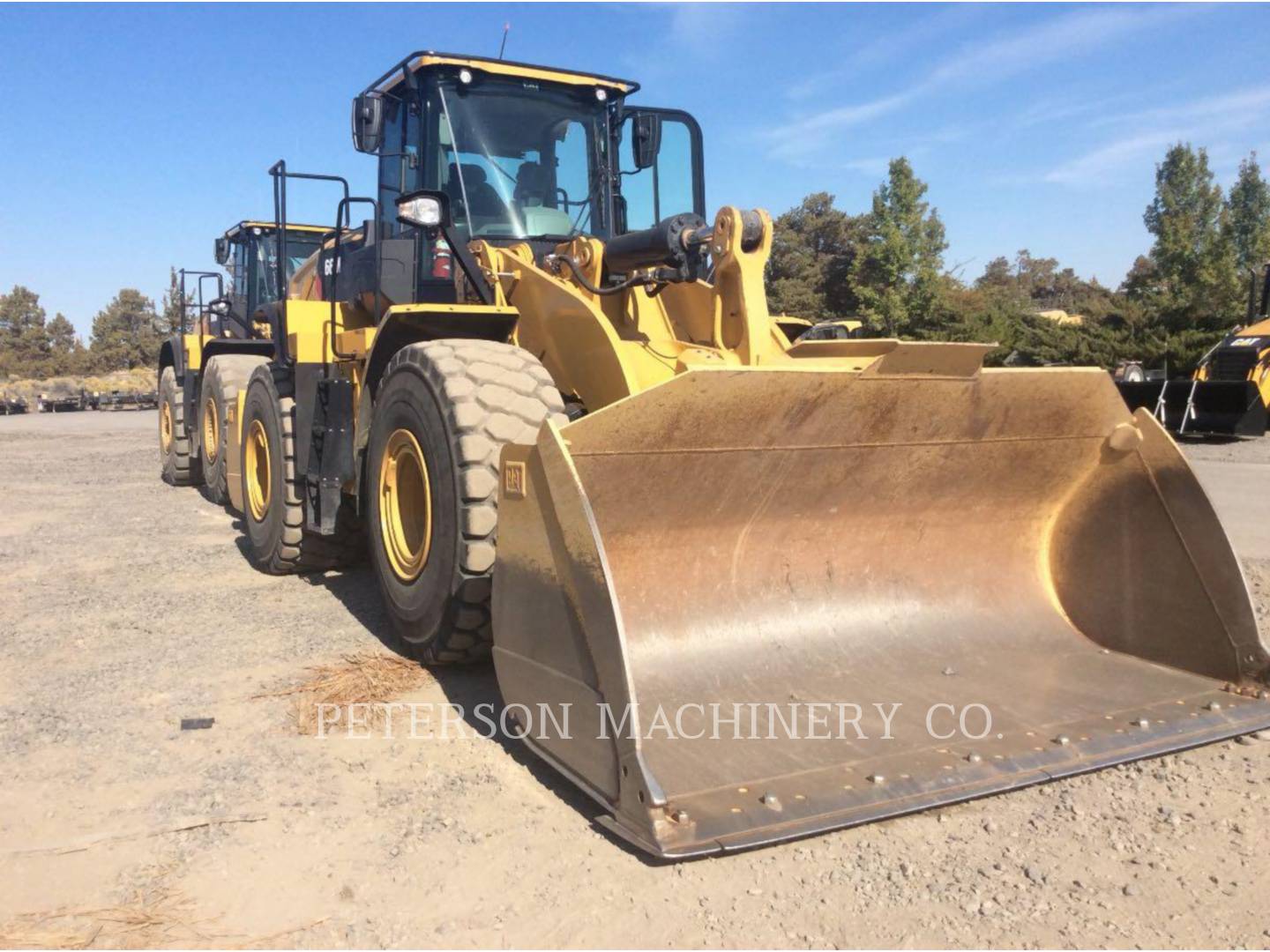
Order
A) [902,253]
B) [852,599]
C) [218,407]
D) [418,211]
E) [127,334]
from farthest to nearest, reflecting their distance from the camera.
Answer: [127,334] < [902,253] < [218,407] < [418,211] < [852,599]

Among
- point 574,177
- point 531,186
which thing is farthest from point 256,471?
point 574,177

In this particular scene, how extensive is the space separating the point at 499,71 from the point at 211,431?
240 inches

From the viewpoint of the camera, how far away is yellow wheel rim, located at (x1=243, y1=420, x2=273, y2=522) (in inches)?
258

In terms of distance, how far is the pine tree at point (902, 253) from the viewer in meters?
29.3

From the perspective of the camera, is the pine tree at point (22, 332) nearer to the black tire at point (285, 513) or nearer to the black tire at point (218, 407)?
the black tire at point (218, 407)

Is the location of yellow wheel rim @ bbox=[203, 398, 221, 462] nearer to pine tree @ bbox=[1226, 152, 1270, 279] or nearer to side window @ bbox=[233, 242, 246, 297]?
side window @ bbox=[233, 242, 246, 297]

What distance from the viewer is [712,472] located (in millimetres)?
3676

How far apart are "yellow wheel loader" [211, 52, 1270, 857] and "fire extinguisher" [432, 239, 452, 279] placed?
0.01 m

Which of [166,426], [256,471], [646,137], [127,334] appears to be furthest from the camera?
[127,334]

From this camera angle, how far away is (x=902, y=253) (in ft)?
96.4

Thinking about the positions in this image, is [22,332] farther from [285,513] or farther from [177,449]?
[285,513]

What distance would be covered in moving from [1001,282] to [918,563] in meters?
58.4

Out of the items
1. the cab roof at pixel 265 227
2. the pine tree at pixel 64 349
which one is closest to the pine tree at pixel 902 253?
the cab roof at pixel 265 227

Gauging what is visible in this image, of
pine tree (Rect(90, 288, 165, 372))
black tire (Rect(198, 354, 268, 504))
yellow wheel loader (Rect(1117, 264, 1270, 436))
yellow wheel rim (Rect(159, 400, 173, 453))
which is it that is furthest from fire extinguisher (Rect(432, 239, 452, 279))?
pine tree (Rect(90, 288, 165, 372))
